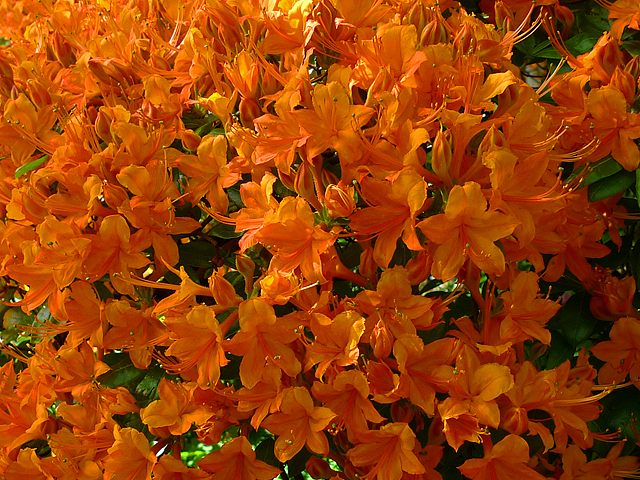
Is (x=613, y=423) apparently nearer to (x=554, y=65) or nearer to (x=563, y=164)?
(x=563, y=164)

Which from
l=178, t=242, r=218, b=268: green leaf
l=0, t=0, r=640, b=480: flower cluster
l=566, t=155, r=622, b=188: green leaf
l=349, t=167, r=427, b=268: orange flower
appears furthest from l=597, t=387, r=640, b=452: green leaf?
l=178, t=242, r=218, b=268: green leaf


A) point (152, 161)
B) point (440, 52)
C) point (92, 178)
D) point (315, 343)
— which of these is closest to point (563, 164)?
point (440, 52)

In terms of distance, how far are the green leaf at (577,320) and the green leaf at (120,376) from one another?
1227 mm

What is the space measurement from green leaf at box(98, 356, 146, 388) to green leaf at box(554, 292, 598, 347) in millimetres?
1227

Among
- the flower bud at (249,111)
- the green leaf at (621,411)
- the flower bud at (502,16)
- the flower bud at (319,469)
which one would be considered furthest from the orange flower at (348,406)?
the flower bud at (502,16)

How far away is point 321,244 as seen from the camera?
1360mm

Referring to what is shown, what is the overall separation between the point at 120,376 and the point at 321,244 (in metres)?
0.70

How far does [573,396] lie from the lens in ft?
5.09

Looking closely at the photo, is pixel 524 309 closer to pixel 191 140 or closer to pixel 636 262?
pixel 636 262

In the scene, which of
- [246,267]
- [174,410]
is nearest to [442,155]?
[246,267]

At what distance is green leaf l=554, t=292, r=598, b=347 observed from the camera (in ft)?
6.33

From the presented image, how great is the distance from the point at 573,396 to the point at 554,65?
1.24 metres

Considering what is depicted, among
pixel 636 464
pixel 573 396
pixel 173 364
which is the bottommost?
pixel 636 464

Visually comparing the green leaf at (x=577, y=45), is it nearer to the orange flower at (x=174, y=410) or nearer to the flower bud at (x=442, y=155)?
the flower bud at (x=442, y=155)
